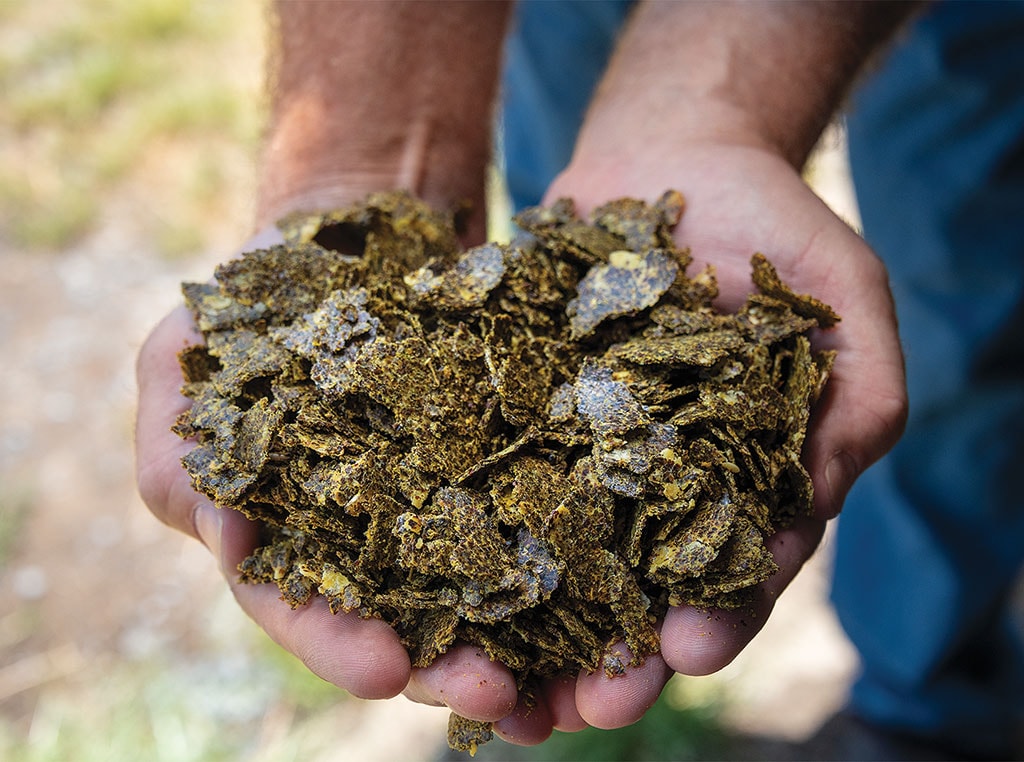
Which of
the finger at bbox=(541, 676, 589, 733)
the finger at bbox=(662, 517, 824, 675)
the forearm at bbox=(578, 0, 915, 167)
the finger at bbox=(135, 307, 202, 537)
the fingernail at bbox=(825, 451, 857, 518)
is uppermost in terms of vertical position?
the forearm at bbox=(578, 0, 915, 167)

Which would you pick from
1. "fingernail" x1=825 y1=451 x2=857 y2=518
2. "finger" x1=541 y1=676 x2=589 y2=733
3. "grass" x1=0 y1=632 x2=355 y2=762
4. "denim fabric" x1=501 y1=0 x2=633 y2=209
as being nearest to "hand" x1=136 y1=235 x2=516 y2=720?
"finger" x1=541 y1=676 x2=589 y2=733

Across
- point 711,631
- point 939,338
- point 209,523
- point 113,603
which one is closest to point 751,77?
point 939,338

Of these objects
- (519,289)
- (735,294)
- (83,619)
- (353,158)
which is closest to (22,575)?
(83,619)

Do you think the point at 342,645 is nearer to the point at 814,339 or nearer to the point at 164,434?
the point at 164,434

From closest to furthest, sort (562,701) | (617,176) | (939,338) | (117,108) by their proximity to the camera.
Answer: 1. (562,701)
2. (617,176)
3. (939,338)
4. (117,108)

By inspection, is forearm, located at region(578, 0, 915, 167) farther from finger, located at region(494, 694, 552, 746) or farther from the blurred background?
finger, located at region(494, 694, 552, 746)

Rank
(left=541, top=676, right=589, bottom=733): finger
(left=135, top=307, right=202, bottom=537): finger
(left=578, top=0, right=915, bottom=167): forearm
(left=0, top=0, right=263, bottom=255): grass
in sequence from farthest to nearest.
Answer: (left=0, top=0, right=263, bottom=255): grass < (left=578, top=0, right=915, bottom=167): forearm < (left=135, top=307, right=202, bottom=537): finger < (left=541, top=676, right=589, bottom=733): finger
